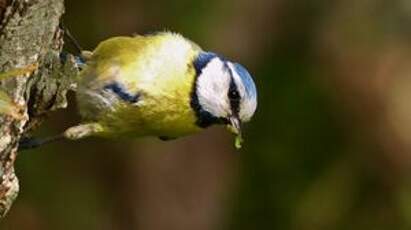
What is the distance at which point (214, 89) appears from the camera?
347cm

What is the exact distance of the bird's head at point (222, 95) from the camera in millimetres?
3445

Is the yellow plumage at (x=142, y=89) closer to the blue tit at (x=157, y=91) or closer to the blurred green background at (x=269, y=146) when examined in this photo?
the blue tit at (x=157, y=91)

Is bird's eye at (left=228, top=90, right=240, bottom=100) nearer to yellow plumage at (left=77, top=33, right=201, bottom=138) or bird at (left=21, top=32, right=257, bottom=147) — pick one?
bird at (left=21, top=32, right=257, bottom=147)

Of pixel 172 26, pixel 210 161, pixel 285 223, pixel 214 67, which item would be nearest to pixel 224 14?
pixel 172 26

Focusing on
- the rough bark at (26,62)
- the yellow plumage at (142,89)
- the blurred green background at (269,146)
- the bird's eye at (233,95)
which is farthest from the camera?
the blurred green background at (269,146)

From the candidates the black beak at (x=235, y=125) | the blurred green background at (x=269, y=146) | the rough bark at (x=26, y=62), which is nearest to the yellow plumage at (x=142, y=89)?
the black beak at (x=235, y=125)

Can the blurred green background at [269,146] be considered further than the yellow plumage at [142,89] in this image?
Yes

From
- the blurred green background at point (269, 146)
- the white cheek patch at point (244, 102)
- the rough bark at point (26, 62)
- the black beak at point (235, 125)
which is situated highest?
the rough bark at point (26, 62)

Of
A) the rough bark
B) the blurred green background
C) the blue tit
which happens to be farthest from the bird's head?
the blurred green background

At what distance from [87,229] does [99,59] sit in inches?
84.9

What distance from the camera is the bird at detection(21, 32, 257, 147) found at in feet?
11.0

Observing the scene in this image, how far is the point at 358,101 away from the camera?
582 cm

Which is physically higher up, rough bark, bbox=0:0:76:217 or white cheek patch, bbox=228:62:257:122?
rough bark, bbox=0:0:76:217

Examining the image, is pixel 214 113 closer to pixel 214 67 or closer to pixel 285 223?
pixel 214 67
